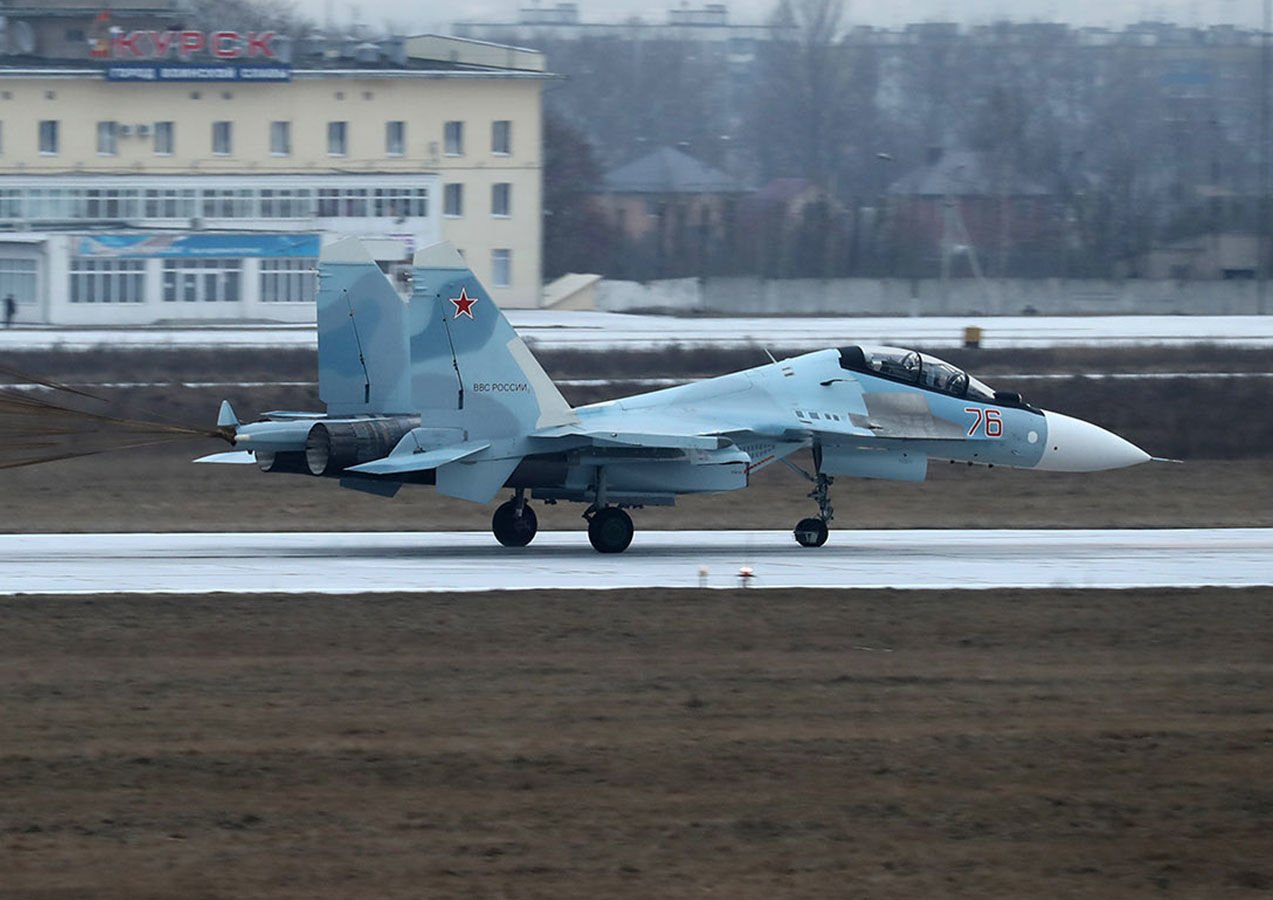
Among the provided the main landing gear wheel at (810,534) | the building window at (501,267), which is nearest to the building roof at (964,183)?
the building window at (501,267)

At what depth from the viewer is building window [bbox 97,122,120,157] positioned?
7344 cm

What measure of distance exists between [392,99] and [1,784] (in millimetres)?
67708

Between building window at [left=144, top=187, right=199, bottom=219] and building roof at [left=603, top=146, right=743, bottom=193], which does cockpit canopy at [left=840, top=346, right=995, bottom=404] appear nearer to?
building window at [left=144, top=187, right=199, bottom=219]

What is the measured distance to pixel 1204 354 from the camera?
155 ft

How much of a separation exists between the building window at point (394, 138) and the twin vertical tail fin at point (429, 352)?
54997 mm

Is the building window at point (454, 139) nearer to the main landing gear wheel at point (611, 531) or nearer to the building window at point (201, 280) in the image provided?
the building window at point (201, 280)

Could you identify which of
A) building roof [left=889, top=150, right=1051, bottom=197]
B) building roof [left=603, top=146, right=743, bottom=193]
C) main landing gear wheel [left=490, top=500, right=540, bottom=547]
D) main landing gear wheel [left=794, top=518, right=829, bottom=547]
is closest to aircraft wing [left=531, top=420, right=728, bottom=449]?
main landing gear wheel [left=490, top=500, right=540, bottom=547]

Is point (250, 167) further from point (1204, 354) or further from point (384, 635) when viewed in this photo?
point (384, 635)

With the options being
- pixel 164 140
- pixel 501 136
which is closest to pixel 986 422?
pixel 501 136

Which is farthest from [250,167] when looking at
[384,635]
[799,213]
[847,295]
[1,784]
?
[1,784]

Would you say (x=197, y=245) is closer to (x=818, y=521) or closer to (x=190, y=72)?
(x=190, y=72)

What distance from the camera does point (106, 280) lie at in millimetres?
67125

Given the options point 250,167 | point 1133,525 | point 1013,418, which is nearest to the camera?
point 1013,418

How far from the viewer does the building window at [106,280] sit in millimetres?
66500
